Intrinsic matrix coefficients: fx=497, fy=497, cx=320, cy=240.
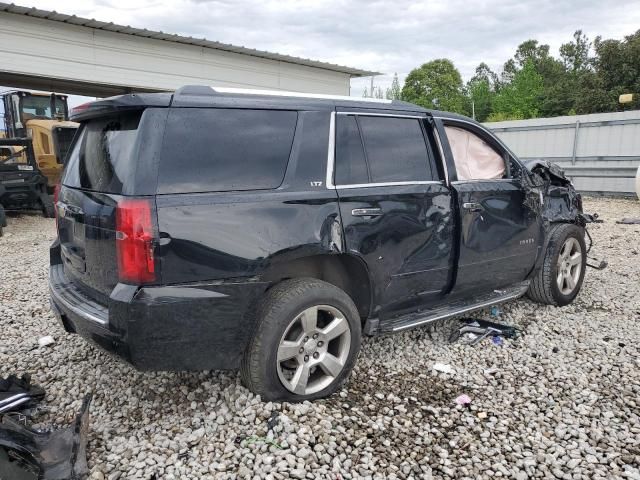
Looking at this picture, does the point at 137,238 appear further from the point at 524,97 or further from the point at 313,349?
the point at 524,97

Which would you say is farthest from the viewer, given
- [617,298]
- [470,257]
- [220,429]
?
[617,298]

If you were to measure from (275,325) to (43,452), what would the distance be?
130 centimetres

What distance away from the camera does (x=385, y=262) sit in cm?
330

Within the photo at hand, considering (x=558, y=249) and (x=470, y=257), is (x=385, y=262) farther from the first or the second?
(x=558, y=249)

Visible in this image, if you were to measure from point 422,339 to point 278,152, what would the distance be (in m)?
2.12

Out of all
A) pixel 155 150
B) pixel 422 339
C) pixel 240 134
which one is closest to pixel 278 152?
pixel 240 134

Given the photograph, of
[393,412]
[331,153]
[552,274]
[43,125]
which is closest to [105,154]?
[331,153]

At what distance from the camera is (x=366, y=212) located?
10.3ft

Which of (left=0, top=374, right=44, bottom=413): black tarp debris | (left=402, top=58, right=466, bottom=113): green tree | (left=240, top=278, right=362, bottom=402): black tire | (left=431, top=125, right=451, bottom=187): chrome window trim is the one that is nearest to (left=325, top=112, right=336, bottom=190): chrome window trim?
(left=240, top=278, right=362, bottom=402): black tire

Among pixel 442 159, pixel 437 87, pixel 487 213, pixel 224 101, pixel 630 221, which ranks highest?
pixel 437 87

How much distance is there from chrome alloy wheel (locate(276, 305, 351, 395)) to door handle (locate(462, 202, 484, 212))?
4.54ft

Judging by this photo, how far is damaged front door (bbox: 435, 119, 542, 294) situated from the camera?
3.81 meters

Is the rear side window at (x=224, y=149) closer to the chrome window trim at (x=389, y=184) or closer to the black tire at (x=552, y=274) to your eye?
the chrome window trim at (x=389, y=184)

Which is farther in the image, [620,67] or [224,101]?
[620,67]
